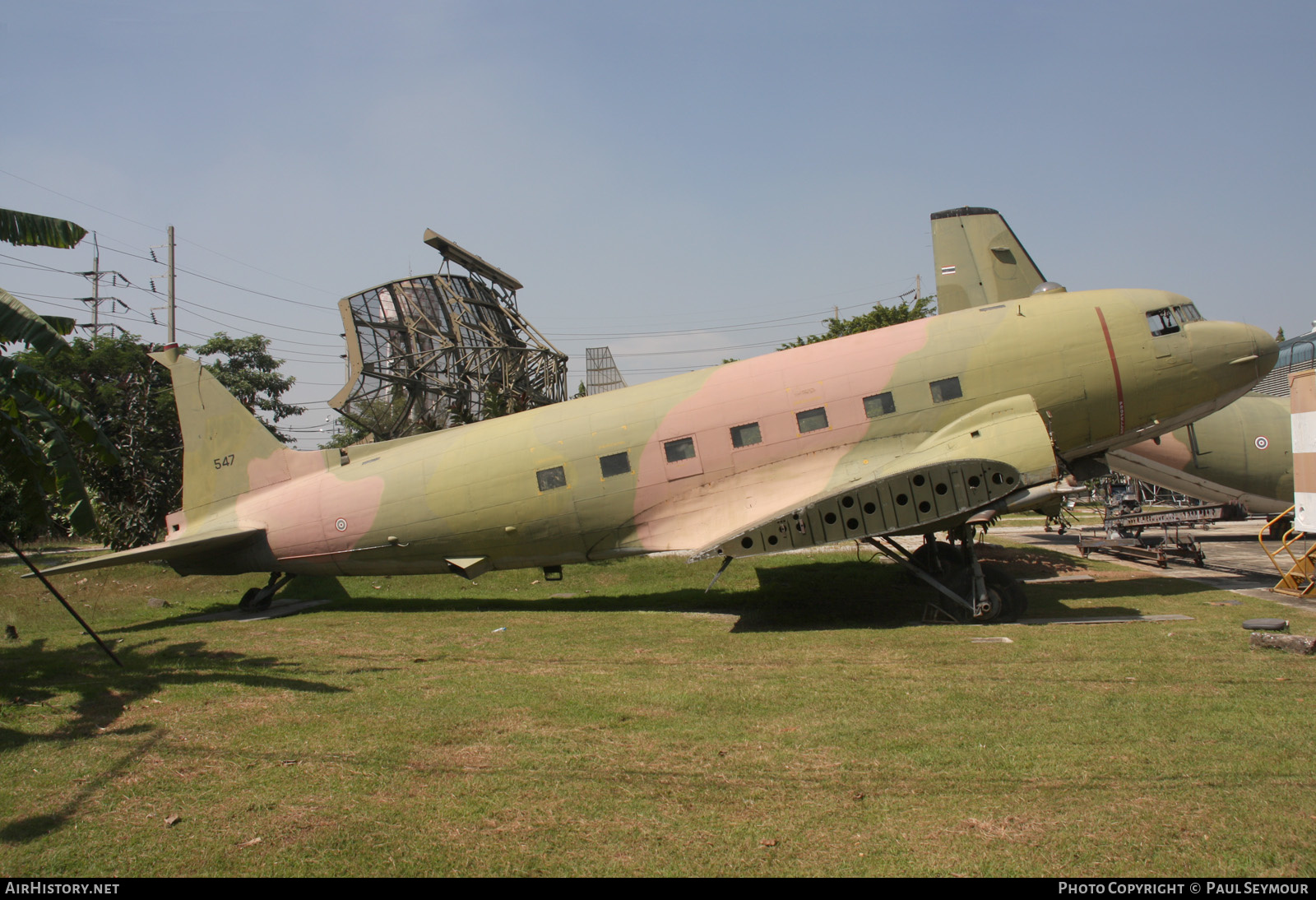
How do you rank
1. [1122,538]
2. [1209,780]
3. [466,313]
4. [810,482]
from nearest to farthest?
1. [1209,780]
2. [810,482]
3. [1122,538]
4. [466,313]

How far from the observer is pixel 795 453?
14430mm

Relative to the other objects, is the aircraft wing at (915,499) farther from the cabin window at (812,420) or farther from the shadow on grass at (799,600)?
the shadow on grass at (799,600)

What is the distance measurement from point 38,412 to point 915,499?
13002mm

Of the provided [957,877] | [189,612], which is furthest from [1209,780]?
[189,612]

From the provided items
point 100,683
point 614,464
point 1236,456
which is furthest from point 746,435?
point 1236,456

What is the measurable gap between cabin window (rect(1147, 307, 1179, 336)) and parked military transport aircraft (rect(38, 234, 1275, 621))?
4 cm

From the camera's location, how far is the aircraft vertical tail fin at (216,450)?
56.1ft

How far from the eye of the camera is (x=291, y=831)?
5543mm

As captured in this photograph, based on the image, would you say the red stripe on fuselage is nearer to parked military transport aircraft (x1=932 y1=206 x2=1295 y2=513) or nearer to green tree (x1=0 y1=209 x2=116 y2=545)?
parked military transport aircraft (x1=932 y1=206 x2=1295 y2=513)

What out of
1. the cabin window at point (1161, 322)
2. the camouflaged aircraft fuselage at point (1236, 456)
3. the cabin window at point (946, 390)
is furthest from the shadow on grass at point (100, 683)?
the camouflaged aircraft fuselage at point (1236, 456)

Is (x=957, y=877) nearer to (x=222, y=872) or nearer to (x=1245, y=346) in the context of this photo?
(x=222, y=872)

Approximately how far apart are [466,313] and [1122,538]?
28.8 metres

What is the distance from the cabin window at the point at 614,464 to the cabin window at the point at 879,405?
4.78 m

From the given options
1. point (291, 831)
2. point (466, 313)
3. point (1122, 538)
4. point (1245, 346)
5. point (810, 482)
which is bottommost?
point (1122, 538)
